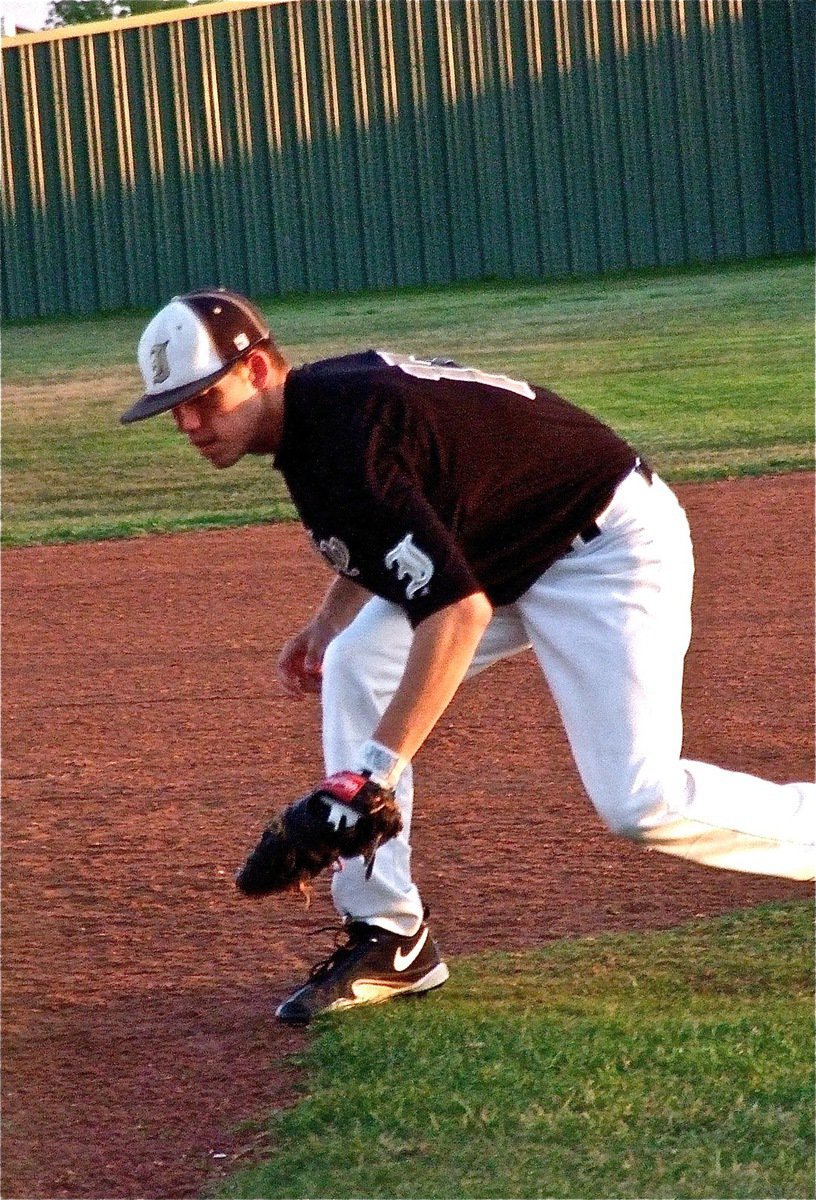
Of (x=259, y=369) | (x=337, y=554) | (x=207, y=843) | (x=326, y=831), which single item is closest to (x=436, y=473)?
(x=337, y=554)

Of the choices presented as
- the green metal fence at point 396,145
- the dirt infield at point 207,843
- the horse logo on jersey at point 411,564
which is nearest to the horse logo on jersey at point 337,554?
the horse logo on jersey at point 411,564

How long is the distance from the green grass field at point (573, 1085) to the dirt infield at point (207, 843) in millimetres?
173

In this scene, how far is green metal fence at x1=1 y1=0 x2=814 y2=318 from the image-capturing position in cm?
2202

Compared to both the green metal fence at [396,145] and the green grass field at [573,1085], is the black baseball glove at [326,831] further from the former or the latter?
the green metal fence at [396,145]

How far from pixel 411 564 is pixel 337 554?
0.24m

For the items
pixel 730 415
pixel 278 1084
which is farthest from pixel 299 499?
pixel 730 415

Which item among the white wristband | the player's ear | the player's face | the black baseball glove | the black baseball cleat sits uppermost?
the player's ear

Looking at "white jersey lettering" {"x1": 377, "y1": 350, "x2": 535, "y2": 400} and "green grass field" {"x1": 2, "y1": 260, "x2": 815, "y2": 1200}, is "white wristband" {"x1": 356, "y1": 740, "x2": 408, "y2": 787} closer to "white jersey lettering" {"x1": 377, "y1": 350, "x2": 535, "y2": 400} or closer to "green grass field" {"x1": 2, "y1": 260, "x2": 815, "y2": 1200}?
"green grass field" {"x1": 2, "y1": 260, "x2": 815, "y2": 1200}

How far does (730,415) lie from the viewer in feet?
49.9

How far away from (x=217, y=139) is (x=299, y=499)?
2017cm

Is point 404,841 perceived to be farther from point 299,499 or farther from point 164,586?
point 164,586

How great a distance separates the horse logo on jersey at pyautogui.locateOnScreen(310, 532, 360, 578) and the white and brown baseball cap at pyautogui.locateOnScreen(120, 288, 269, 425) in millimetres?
383

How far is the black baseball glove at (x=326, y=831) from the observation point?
3309 mm

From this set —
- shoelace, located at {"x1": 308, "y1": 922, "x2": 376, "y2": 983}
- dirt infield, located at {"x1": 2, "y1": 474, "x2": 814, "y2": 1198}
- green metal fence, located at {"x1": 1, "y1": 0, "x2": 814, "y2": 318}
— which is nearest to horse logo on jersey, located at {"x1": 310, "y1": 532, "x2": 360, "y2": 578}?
shoelace, located at {"x1": 308, "y1": 922, "x2": 376, "y2": 983}
